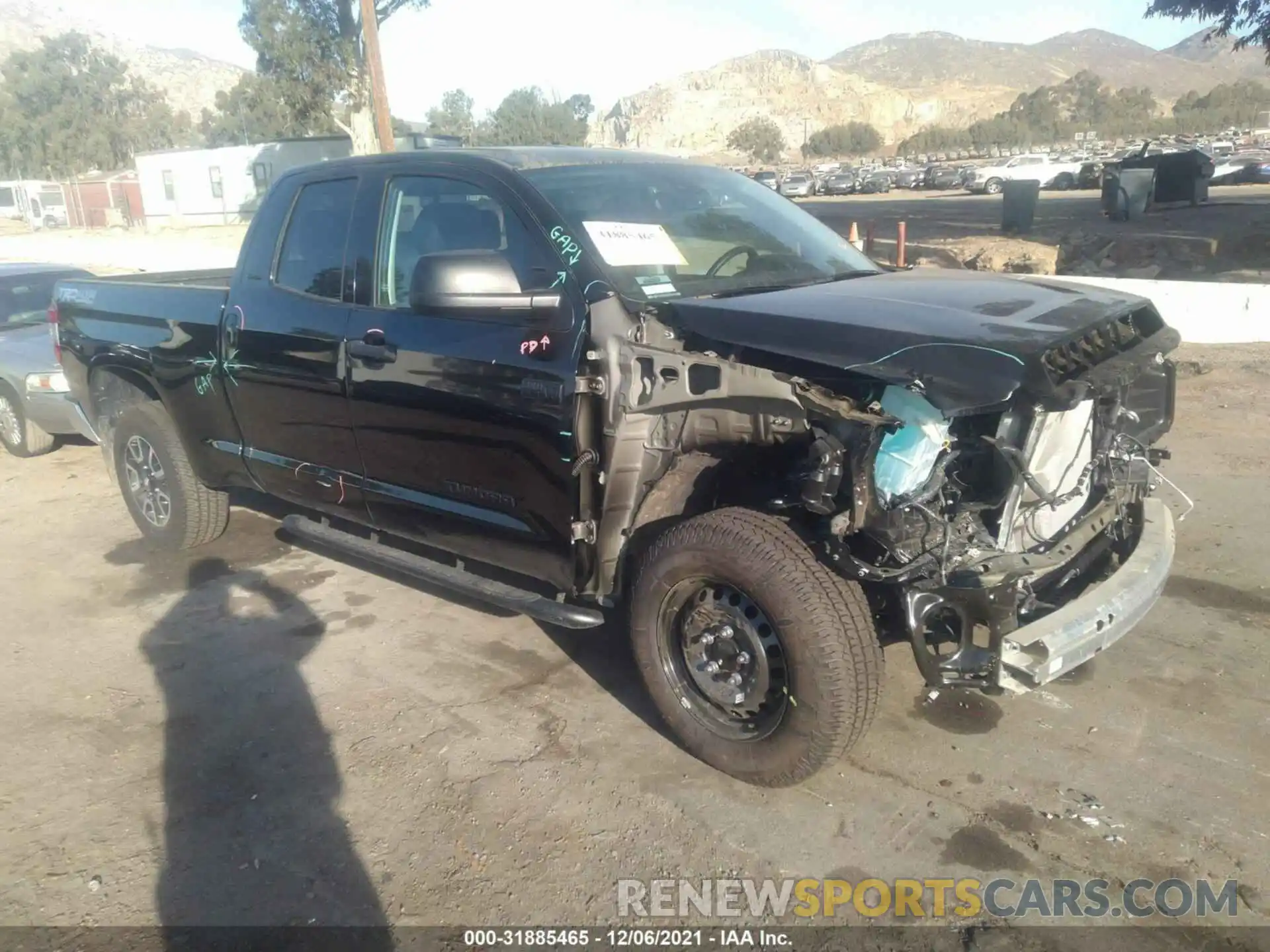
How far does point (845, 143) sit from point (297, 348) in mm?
98725

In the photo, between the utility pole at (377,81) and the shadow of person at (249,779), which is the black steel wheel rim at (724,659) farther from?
the utility pole at (377,81)

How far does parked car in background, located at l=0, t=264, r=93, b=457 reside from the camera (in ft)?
24.5

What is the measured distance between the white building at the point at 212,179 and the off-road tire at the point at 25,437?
32.2 meters

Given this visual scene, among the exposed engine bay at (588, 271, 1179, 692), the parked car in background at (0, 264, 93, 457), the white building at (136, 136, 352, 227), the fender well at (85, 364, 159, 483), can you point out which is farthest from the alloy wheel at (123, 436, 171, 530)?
the white building at (136, 136, 352, 227)

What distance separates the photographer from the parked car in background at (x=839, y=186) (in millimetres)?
49188

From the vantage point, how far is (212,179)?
42781 mm

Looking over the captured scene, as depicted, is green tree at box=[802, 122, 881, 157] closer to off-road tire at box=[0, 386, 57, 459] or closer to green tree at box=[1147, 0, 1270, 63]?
green tree at box=[1147, 0, 1270, 63]

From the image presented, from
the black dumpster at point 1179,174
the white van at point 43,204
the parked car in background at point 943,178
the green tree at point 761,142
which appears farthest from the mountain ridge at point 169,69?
the black dumpster at point 1179,174

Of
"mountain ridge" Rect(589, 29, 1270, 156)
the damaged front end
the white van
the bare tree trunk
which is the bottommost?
the damaged front end

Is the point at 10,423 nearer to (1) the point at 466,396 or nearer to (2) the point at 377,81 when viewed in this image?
(1) the point at 466,396

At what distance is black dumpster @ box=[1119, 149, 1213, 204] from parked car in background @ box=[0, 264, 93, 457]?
23502 millimetres

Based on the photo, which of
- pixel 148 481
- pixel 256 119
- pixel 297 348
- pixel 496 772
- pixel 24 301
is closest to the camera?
pixel 496 772

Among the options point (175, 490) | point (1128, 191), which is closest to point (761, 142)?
point (1128, 191)

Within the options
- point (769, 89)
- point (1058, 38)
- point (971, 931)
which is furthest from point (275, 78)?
point (1058, 38)
